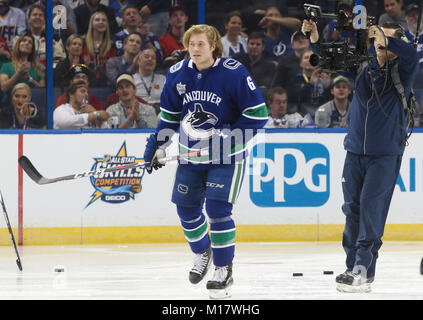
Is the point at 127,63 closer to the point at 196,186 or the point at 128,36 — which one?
the point at 128,36

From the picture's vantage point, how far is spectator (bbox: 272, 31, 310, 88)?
7.82m

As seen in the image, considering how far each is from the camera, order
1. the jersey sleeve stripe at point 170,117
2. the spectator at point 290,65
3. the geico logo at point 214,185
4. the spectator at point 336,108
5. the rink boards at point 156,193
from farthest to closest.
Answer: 1. the spectator at point 290,65
2. the spectator at point 336,108
3. the rink boards at point 156,193
4. the jersey sleeve stripe at point 170,117
5. the geico logo at point 214,185

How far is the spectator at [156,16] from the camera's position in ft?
25.5

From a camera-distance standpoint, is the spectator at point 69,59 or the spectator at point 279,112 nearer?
the spectator at point 69,59

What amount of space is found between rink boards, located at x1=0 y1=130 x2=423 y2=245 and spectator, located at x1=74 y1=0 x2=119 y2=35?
0.90 meters

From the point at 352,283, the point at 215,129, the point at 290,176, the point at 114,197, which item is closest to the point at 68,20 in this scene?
the point at 114,197

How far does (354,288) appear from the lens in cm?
504

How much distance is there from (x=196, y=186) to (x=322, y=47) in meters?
1.03

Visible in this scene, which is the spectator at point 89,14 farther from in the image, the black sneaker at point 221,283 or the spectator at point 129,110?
the black sneaker at point 221,283

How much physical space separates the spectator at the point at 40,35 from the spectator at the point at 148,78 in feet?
2.06

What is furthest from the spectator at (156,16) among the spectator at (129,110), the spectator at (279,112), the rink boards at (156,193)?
the spectator at (279,112)

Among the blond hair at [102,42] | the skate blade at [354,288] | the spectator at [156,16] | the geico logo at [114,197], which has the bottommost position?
the geico logo at [114,197]

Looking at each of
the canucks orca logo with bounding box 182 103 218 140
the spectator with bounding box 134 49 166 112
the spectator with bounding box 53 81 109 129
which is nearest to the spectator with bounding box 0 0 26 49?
the spectator with bounding box 53 81 109 129

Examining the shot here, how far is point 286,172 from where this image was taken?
7.53 m
